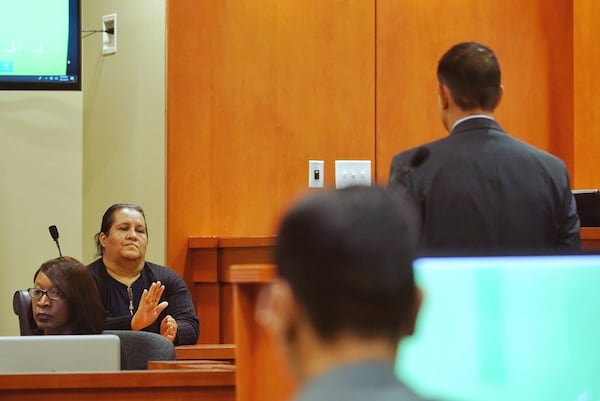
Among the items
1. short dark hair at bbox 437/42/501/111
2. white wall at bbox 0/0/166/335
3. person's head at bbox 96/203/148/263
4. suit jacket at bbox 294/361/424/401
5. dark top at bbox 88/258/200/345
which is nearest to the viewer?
suit jacket at bbox 294/361/424/401

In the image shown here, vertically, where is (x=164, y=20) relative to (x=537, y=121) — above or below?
above

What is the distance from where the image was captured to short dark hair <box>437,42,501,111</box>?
2732mm

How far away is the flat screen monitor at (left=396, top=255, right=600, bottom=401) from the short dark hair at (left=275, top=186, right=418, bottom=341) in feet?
2.81

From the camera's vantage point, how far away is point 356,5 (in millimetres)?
5441

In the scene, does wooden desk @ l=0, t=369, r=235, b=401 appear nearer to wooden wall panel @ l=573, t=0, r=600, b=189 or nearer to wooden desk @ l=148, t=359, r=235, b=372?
wooden desk @ l=148, t=359, r=235, b=372

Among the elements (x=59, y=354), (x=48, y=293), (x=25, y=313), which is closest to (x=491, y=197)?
(x=59, y=354)

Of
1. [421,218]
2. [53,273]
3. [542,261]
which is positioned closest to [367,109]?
[53,273]

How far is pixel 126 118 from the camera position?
18.8 ft

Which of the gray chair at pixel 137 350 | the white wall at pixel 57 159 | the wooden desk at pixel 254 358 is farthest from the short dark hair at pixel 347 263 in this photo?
the white wall at pixel 57 159

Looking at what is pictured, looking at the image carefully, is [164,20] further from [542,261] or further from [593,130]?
[542,261]

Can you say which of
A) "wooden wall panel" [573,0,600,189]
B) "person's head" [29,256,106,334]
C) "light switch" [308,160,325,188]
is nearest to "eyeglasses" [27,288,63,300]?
"person's head" [29,256,106,334]

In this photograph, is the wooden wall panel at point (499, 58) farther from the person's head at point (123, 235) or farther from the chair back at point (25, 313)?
the chair back at point (25, 313)

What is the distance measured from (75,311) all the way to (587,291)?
2214 millimetres

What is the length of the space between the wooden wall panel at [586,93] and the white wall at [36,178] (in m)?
2.50
